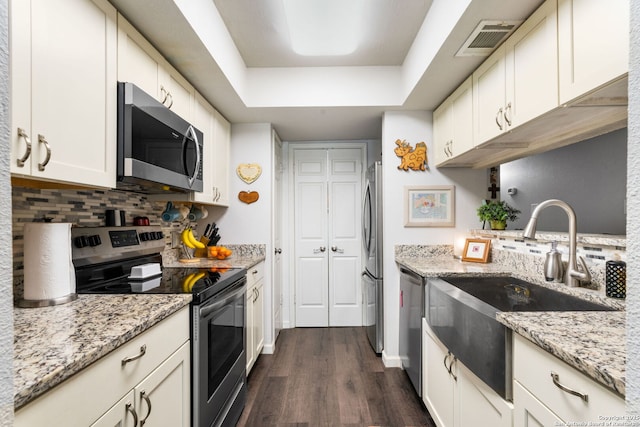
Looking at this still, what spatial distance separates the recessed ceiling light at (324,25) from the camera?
1873mm

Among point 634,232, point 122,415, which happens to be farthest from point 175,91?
point 634,232

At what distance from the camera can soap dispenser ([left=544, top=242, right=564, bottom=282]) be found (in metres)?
1.59

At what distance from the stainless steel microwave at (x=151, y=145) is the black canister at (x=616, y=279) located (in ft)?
6.83

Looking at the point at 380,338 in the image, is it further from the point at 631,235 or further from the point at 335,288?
the point at 631,235

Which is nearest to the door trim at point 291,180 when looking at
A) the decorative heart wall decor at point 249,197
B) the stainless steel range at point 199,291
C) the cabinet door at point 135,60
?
the decorative heart wall decor at point 249,197

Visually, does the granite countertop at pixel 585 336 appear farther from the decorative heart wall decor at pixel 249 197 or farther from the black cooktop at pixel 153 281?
the decorative heart wall decor at pixel 249 197

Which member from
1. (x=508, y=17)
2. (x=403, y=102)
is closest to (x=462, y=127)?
(x=403, y=102)

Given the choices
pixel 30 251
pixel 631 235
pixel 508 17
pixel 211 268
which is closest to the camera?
pixel 631 235

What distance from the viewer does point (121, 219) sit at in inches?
71.2

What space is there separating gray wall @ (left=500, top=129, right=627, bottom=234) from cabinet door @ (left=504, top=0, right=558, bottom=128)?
607mm

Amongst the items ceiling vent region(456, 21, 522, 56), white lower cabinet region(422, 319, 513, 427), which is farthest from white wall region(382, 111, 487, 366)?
ceiling vent region(456, 21, 522, 56)

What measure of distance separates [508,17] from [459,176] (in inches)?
56.2

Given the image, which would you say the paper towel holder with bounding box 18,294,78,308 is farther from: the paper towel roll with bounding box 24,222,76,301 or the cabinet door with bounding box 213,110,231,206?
the cabinet door with bounding box 213,110,231,206

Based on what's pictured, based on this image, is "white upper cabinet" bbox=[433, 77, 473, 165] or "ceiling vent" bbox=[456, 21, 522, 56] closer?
"ceiling vent" bbox=[456, 21, 522, 56]
